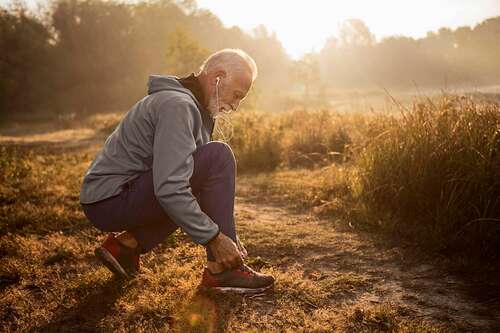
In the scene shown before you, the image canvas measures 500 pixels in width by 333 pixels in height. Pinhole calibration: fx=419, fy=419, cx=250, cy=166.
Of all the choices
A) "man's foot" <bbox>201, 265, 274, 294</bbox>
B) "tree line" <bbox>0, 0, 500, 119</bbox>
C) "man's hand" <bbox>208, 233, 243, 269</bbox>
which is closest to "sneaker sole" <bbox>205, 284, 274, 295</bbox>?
"man's foot" <bbox>201, 265, 274, 294</bbox>

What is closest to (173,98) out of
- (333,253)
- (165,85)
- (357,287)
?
(165,85)

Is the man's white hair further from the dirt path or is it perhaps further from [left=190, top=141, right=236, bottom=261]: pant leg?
the dirt path

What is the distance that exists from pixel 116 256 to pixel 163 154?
37.4 inches

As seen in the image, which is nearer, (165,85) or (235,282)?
(165,85)

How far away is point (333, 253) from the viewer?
10.3 ft

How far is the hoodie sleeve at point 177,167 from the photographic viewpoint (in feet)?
6.34

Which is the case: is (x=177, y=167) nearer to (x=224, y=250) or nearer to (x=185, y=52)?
(x=224, y=250)

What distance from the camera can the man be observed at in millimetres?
1979

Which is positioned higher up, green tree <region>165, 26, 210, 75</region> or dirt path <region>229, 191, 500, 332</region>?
green tree <region>165, 26, 210, 75</region>

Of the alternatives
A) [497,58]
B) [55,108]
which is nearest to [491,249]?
[497,58]

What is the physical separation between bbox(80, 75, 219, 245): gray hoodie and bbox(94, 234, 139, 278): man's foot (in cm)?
37

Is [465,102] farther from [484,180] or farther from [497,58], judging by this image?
[497,58]

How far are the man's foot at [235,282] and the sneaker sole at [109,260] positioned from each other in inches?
20.7

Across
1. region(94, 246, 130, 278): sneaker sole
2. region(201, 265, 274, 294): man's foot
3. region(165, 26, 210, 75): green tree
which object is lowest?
region(201, 265, 274, 294): man's foot
